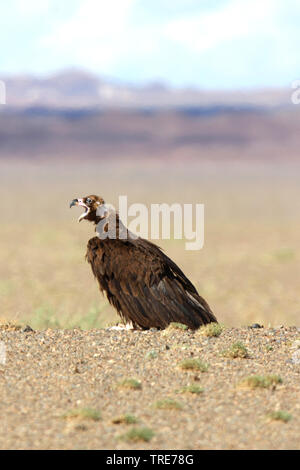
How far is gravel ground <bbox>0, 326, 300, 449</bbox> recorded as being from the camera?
9594mm

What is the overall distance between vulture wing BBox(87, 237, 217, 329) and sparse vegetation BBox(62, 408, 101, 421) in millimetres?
4563

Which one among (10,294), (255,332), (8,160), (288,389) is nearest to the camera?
(288,389)

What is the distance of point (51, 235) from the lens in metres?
58.8

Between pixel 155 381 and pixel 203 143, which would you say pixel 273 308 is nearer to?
pixel 155 381

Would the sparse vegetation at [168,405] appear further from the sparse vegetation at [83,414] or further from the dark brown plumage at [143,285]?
the dark brown plumage at [143,285]

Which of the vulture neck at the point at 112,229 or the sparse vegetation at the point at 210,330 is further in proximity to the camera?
the vulture neck at the point at 112,229

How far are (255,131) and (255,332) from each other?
145371 mm

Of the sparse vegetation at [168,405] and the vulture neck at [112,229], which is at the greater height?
the vulture neck at [112,229]

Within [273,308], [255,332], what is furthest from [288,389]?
[273,308]

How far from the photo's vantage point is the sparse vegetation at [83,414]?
32.8 feet

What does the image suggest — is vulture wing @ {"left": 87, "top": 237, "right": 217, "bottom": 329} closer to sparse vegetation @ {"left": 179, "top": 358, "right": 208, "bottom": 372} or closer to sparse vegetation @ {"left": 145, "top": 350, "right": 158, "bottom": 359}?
sparse vegetation @ {"left": 145, "top": 350, "right": 158, "bottom": 359}

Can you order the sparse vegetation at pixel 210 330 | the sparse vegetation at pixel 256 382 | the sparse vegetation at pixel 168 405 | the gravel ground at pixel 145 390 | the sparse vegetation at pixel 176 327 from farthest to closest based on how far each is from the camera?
the sparse vegetation at pixel 176 327 < the sparse vegetation at pixel 210 330 < the sparse vegetation at pixel 256 382 < the sparse vegetation at pixel 168 405 < the gravel ground at pixel 145 390

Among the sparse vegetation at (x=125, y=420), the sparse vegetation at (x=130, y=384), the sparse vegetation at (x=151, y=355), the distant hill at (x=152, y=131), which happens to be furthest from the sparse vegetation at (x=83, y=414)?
the distant hill at (x=152, y=131)

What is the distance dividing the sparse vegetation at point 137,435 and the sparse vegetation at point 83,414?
60cm
